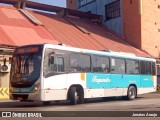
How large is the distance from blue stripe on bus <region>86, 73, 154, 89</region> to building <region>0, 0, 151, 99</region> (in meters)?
8.62

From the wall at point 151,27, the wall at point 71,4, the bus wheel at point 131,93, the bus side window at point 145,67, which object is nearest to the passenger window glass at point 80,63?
the bus wheel at point 131,93

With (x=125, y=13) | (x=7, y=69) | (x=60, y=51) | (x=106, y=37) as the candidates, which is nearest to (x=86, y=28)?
(x=106, y=37)

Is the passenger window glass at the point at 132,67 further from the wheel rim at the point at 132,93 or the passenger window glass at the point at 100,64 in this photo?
the passenger window glass at the point at 100,64

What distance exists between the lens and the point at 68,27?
1458 inches

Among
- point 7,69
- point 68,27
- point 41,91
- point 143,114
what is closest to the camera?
point 143,114

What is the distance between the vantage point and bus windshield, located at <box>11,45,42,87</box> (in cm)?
1534

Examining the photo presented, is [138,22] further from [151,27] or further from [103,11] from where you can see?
[103,11]

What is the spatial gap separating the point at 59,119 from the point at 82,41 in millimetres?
23827

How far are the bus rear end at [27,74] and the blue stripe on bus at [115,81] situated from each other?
11.3 ft

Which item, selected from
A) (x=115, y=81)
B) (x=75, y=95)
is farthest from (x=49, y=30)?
(x=75, y=95)

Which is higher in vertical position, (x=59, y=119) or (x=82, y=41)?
(x=82, y=41)

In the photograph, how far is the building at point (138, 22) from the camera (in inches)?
1539

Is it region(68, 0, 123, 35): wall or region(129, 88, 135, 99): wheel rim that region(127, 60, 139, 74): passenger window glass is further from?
region(68, 0, 123, 35): wall

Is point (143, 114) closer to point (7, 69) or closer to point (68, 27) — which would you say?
point (7, 69)
